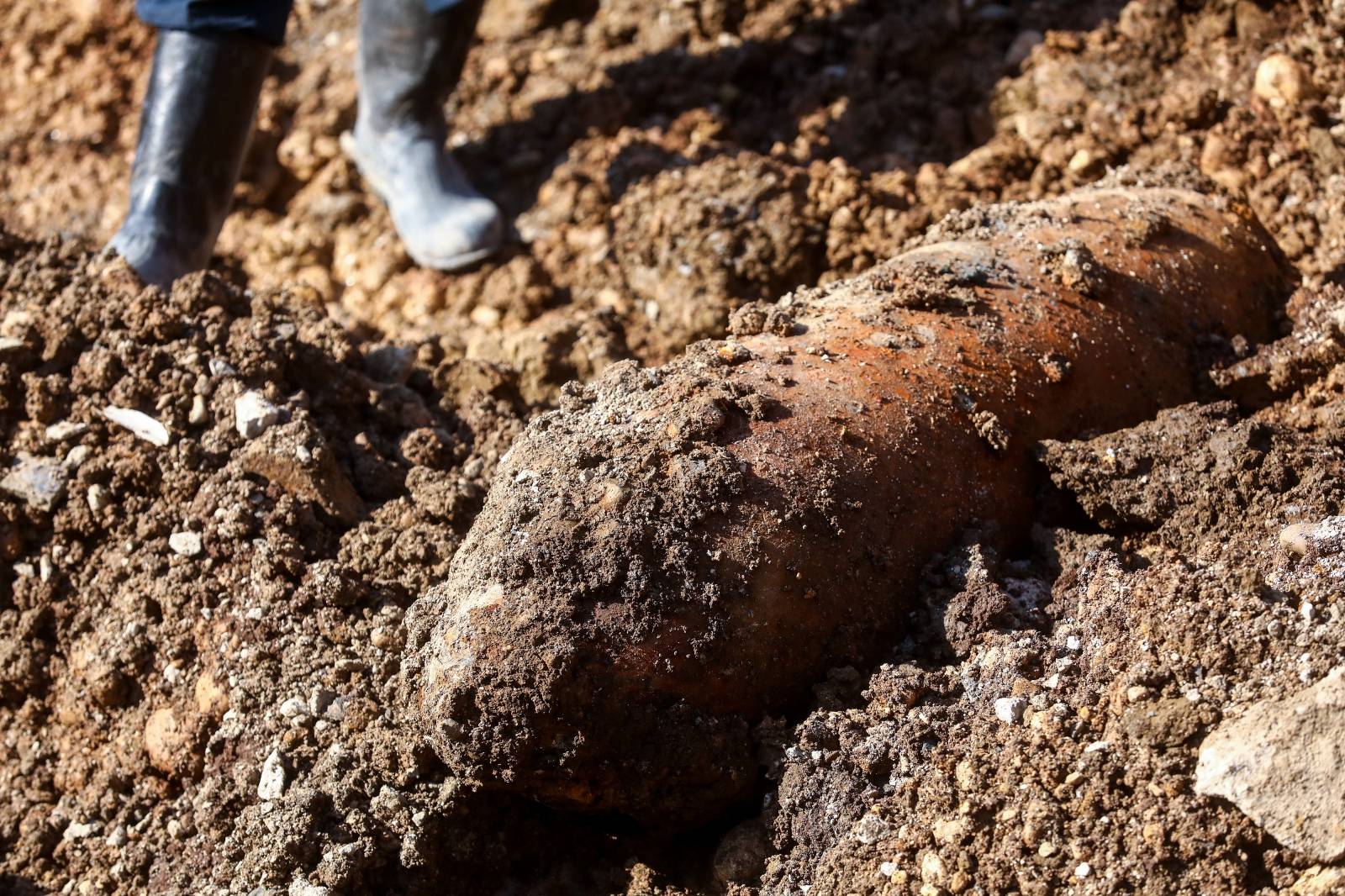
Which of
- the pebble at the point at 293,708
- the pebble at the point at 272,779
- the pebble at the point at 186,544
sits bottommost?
the pebble at the point at 272,779

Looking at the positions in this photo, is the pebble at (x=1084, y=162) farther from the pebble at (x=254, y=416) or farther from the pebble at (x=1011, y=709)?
the pebble at (x=254, y=416)

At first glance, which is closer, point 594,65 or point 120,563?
point 120,563

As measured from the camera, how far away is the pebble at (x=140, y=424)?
7.79 feet

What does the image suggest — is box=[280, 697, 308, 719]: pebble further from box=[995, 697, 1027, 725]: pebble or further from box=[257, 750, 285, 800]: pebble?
box=[995, 697, 1027, 725]: pebble

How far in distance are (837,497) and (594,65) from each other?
2.47 meters

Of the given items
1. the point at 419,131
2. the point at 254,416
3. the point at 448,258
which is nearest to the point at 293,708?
the point at 254,416

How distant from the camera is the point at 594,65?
12.7 feet

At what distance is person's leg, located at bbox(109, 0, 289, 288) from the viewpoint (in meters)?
2.94

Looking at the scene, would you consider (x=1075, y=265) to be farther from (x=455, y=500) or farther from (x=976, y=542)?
(x=455, y=500)

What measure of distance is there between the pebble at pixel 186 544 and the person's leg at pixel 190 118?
873 mm

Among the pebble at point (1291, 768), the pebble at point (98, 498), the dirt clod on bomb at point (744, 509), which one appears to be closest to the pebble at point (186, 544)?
the pebble at point (98, 498)

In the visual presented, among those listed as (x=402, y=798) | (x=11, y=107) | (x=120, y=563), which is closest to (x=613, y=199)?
(x=120, y=563)

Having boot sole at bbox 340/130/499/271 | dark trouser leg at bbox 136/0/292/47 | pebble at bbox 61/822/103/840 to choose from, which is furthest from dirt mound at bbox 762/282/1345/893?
dark trouser leg at bbox 136/0/292/47

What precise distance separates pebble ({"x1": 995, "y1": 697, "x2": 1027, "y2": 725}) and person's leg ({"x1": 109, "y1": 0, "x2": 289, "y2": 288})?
212 cm
